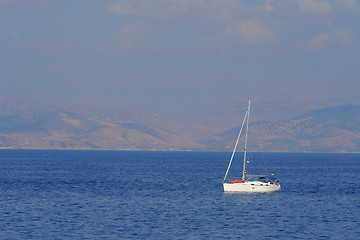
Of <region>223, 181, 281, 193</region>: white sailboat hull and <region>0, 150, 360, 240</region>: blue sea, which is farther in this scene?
<region>223, 181, 281, 193</region>: white sailboat hull

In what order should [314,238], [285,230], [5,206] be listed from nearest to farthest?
[314,238] → [285,230] → [5,206]

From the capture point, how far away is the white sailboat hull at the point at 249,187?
381ft

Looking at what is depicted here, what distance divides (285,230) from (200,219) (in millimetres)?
12361

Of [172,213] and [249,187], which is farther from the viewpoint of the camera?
[249,187]

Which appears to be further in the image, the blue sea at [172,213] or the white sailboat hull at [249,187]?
the white sailboat hull at [249,187]

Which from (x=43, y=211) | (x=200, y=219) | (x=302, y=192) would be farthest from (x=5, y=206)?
(x=302, y=192)

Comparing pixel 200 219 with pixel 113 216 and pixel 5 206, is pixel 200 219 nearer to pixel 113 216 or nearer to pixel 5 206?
pixel 113 216

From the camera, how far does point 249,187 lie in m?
117

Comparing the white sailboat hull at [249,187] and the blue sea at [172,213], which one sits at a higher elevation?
the white sailboat hull at [249,187]

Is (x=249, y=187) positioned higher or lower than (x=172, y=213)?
higher

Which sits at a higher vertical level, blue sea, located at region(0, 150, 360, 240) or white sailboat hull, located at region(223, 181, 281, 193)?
white sailboat hull, located at region(223, 181, 281, 193)

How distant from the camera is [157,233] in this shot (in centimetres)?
6888

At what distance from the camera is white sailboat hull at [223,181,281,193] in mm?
116188

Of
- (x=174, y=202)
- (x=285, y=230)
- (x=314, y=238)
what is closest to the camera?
(x=314, y=238)
